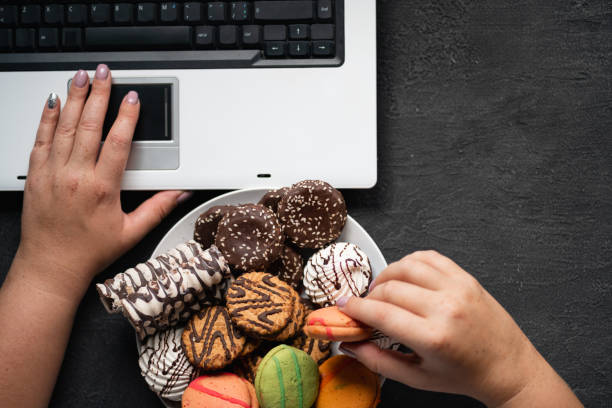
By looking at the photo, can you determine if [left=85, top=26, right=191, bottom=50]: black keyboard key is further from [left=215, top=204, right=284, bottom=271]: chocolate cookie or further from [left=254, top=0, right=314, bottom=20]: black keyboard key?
[left=215, top=204, right=284, bottom=271]: chocolate cookie

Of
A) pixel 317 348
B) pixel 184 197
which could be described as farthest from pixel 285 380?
pixel 184 197

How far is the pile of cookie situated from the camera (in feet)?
2.26

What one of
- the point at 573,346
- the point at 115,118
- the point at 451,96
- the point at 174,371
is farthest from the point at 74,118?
the point at 573,346

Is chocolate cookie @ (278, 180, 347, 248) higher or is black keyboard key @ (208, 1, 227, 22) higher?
black keyboard key @ (208, 1, 227, 22)

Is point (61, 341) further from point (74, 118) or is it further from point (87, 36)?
point (87, 36)

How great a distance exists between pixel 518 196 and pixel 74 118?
739 millimetres

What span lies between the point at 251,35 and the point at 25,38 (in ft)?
1.14

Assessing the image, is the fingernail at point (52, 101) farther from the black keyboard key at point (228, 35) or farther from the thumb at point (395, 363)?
the thumb at point (395, 363)

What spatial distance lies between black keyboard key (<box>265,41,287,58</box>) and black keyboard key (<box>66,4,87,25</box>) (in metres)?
0.28

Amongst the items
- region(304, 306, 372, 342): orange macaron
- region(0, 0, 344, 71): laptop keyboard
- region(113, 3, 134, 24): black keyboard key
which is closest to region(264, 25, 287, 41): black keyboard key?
region(0, 0, 344, 71): laptop keyboard

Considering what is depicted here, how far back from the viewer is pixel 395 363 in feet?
1.97

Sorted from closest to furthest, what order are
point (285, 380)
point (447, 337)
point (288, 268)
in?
point (447, 337), point (285, 380), point (288, 268)

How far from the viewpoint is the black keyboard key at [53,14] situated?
2.44 feet

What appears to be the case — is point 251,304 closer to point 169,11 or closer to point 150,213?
point 150,213
